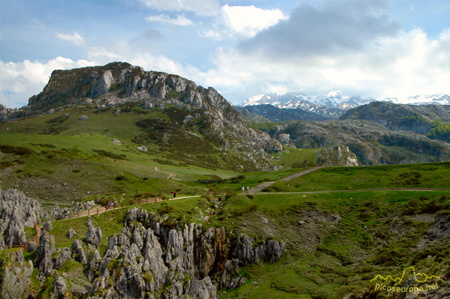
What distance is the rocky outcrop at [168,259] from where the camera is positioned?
3731 centimetres

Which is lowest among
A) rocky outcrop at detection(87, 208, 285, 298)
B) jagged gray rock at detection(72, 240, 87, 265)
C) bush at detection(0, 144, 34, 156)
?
rocky outcrop at detection(87, 208, 285, 298)

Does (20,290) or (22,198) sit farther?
(22,198)

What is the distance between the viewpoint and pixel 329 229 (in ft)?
185

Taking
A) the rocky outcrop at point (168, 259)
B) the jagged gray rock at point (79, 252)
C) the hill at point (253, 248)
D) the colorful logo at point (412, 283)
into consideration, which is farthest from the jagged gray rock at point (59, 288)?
the colorful logo at point (412, 283)

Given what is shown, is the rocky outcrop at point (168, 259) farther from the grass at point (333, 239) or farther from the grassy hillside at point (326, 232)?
the grass at point (333, 239)

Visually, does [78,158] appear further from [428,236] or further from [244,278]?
[428,236]

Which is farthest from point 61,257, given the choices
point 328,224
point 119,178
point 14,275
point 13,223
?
point 119,178

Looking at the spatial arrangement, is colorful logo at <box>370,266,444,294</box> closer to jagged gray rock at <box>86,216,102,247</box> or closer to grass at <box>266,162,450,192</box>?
jagged gray rock at <box>86,216,102,247</box>

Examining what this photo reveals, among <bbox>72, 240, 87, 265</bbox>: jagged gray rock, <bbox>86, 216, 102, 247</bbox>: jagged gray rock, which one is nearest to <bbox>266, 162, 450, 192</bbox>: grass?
<bbox>86, 216, 102, 247</bbox>: jagged gray rock

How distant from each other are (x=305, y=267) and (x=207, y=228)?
774 inches

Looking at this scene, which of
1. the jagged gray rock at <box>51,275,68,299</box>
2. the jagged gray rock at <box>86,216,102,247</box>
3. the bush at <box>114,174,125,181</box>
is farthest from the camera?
the bush at <box>114,174,125,181</box>

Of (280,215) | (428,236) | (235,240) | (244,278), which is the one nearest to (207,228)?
(235,240)

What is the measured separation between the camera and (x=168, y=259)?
46.0 meters

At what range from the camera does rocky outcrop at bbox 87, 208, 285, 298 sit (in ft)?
122
